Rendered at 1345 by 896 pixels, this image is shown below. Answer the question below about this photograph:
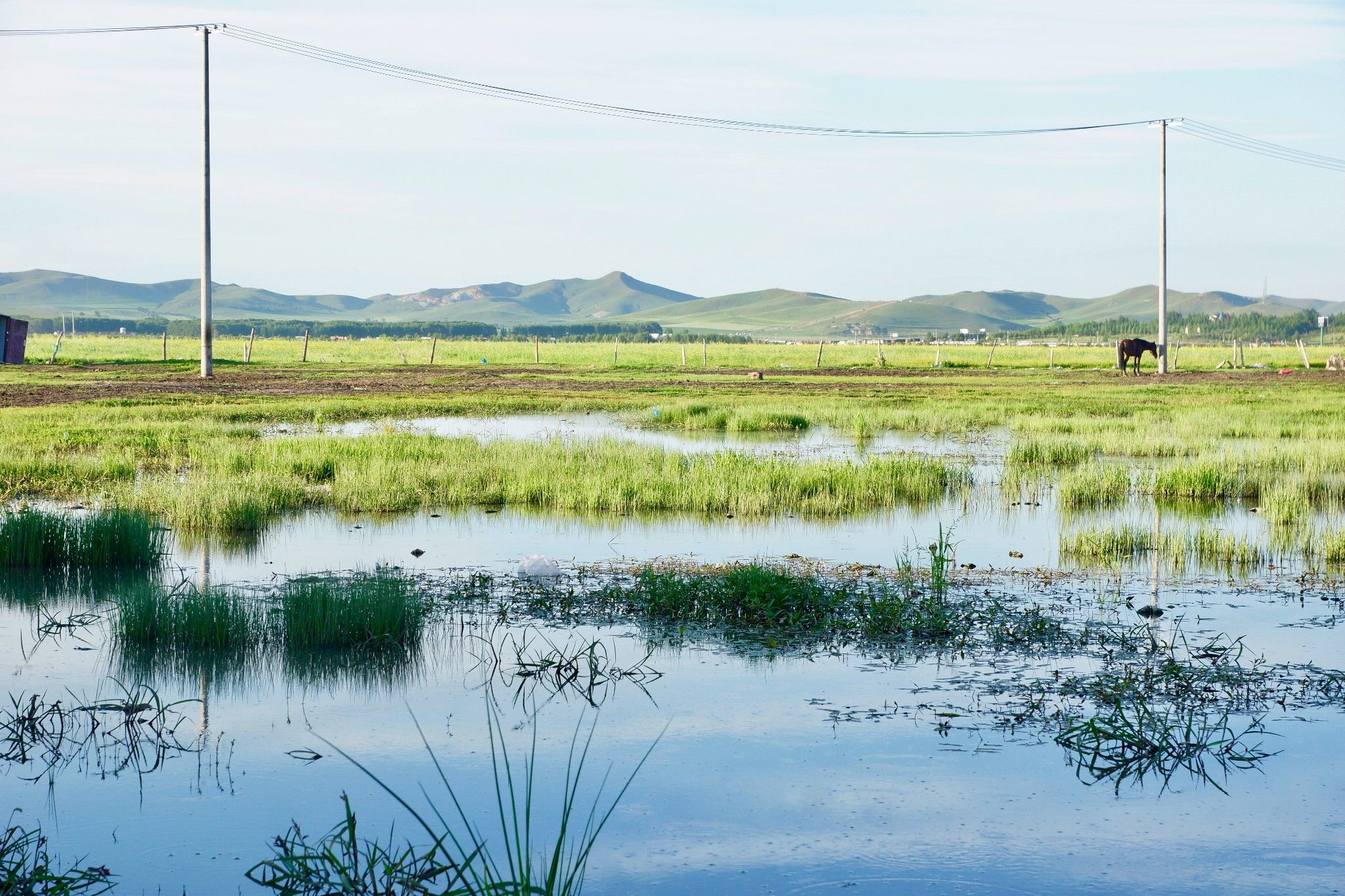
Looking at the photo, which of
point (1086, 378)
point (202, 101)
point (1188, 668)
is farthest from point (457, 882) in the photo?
point (1086, 378)

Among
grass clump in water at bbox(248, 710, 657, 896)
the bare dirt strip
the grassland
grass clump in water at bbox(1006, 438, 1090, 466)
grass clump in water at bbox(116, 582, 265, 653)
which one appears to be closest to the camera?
grass clump in water at bbox(248, 710, 657, 896)

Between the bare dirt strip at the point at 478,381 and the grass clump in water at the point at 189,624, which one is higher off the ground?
the bare dirt strip at the point at 478,381

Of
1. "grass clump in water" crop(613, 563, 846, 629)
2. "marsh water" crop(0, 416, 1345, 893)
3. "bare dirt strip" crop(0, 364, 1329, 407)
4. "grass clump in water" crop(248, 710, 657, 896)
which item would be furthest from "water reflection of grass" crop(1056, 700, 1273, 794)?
"bare dirt strip" crop(0, 364, 1329, 407)

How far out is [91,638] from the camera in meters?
9.87

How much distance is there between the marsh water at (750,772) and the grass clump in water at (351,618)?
276 millimetres

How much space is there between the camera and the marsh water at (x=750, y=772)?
230 inches

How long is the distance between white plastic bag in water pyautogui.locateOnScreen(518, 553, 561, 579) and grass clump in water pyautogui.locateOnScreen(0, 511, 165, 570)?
382cm

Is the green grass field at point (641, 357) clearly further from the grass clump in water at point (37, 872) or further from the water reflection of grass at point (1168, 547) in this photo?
the grass clump in water at point (37, 872)

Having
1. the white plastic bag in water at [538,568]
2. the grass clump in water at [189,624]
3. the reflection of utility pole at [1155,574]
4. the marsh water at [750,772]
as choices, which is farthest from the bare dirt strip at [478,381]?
the reflection of utility pole at [1155,574]

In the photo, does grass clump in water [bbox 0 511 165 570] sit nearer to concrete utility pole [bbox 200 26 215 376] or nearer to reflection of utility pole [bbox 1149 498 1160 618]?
reflection of utility pole [bbox 1149 498 1160 618]

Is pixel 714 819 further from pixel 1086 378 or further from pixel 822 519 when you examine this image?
pixel 1086 378

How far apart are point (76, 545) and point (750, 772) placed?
8.60m

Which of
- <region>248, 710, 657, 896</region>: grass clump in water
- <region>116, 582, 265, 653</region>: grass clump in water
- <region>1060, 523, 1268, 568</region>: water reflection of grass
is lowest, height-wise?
<region>248, 710, 657, 896</region>: grass clump in water

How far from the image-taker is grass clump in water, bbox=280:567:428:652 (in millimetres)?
9414
